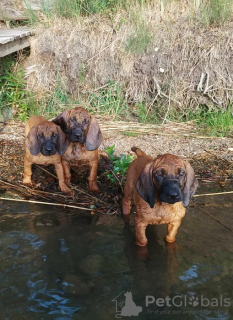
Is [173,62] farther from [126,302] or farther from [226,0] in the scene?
[126,302]

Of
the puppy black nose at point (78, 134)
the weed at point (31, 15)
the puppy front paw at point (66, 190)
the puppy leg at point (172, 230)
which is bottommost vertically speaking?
the puppy leg at point (172, 230)

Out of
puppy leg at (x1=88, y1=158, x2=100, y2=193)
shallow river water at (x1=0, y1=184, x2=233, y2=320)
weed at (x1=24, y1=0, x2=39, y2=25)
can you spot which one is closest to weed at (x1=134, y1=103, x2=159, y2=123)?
puppy leg at (x1=88, y1=158, x2=100, y2=193)

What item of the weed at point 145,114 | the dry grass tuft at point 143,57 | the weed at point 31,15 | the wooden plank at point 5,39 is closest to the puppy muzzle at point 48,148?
the wooden plank at point 5,39

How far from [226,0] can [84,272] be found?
6914 mm

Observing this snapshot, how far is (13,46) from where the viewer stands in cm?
803

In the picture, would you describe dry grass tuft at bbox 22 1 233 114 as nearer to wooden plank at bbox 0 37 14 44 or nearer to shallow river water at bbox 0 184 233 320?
wooden plank at bbox 0 37 14 44

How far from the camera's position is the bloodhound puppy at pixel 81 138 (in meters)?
5.24

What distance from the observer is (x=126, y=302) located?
342 cm

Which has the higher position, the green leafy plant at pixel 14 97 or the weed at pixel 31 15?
the weed at pixel 31 15

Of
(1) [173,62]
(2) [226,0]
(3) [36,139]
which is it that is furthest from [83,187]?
(2) [226,0]

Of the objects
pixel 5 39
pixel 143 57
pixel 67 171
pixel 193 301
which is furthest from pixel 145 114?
pixel 193 301

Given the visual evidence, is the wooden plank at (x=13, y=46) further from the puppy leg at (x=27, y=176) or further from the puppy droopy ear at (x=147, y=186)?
the puppy droopy ear at (x=147, y=186)

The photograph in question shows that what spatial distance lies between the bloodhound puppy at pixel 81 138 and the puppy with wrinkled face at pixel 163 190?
143 centimetres

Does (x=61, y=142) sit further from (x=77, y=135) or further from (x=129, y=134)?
(x=129, y=134)
